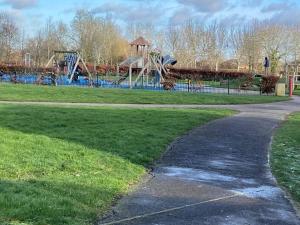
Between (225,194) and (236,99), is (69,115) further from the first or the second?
(236,99)

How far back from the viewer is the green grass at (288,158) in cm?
871

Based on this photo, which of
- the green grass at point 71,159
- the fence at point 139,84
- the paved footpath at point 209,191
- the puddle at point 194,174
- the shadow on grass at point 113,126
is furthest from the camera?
the fence at point 139,84

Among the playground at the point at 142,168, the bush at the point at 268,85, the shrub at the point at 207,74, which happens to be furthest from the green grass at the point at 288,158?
A: the shrub at the point at 207,74

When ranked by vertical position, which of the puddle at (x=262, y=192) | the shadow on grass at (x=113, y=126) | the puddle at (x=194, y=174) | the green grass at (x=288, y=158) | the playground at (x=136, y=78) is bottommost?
the green grass at (x=288, y=158)

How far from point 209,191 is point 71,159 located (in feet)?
8.83

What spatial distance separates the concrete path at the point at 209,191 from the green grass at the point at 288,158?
20 cm

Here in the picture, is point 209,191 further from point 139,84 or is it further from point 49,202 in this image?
point 139,84

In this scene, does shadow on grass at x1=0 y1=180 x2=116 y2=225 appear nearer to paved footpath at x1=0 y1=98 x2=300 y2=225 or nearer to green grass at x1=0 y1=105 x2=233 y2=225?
green grass at x1=0 y1=105 x2=233 y2=225

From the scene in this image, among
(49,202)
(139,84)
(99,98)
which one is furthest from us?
(139,84)

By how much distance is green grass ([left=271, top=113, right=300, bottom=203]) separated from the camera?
871cm

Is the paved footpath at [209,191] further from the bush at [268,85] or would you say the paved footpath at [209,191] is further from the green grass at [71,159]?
the bush at [268,85]

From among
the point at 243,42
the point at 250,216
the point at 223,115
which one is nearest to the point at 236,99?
the point at 223,115

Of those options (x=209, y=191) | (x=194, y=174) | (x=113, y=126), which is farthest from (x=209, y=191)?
(x=113, y=126)

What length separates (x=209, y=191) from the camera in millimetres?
7727
